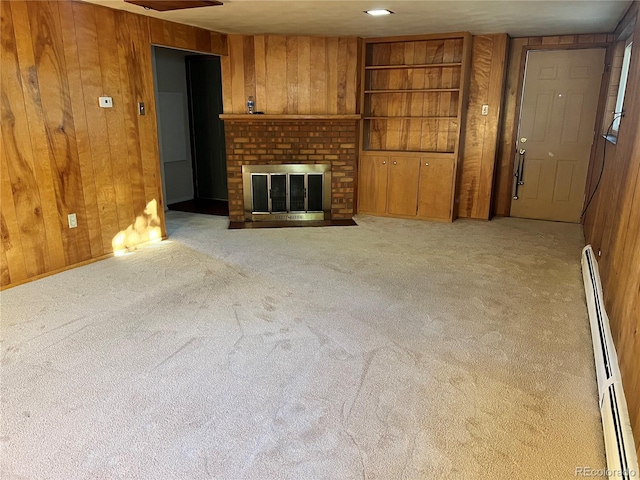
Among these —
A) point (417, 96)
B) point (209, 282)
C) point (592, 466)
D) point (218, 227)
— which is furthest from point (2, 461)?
point (417, 96)

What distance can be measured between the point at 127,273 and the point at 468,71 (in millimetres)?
4297

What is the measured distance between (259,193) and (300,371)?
3699 millimetres

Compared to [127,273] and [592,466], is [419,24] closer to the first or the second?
[127,273]

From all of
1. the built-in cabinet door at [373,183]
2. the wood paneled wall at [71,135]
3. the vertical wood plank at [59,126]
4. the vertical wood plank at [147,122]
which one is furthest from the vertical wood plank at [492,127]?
the vertical wood plank at [59,126]

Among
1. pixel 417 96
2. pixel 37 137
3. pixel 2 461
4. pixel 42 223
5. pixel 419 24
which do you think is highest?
pixel 419 24

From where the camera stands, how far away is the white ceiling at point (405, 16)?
3.79 m

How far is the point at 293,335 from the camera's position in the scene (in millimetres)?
2734

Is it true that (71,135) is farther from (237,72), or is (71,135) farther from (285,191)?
(285,191)

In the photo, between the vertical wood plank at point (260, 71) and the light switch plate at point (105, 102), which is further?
the vertical wood plank at point (260, 71)

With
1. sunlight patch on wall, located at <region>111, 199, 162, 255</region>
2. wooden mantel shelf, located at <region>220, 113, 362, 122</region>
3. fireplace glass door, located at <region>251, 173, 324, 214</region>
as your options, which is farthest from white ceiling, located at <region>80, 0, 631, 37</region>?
sunlight patch on wall, located at <region>111, 199, 162, 255</region>

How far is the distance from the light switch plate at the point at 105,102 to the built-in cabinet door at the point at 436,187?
11.5ft

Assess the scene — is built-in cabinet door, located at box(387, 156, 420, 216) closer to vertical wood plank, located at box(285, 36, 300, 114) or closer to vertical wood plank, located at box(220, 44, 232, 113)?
vertical wood plank, located at box(285, 36, 300, 114)

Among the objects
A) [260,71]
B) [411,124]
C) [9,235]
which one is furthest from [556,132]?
[9,235]

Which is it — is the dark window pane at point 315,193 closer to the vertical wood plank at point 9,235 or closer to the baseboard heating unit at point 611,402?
the vertical wood plank at point 9,235
